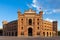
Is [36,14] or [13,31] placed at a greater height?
[36,14]

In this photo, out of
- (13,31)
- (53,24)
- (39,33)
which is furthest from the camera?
(53,24)

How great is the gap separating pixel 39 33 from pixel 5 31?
2964 cm

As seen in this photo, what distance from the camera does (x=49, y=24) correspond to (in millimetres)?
100500

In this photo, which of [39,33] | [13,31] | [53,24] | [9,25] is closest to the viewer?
[39,33]

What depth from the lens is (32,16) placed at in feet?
264

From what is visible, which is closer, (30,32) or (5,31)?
(30,32)

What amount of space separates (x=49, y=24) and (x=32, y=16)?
22374 mm

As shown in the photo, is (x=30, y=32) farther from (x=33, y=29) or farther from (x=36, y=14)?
(x=36, y=14)

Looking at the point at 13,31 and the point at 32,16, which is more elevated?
the point at 32,16

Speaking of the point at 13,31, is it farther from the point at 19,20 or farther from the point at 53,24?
the point at 53,24

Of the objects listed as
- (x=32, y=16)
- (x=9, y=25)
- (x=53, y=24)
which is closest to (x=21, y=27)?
(x=32, y=16)

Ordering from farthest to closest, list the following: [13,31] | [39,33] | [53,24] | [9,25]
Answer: [53,24] → [9,25] → [13,31] → [39,33]

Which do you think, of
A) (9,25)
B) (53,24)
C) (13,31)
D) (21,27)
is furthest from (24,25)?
(53,24)

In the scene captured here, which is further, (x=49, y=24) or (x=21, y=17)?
(x=49, y=24)
